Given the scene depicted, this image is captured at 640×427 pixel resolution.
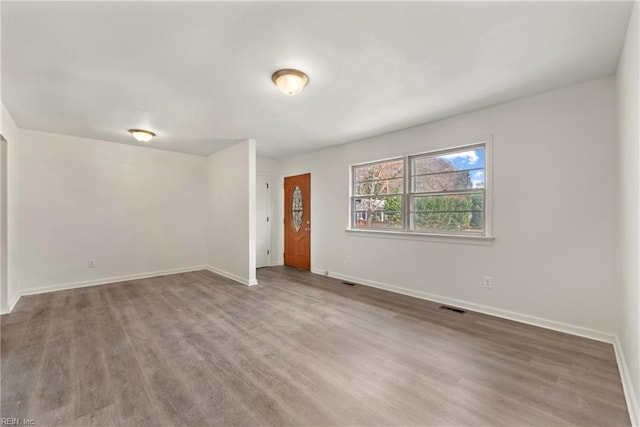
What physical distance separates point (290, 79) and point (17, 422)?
300cm

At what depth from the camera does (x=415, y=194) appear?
13.6ft

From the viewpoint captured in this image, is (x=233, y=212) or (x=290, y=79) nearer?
(x=290, y=79)

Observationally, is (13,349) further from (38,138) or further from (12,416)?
(38,138)

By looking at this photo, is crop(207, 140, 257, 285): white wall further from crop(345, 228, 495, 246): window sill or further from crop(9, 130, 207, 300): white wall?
crop(345, 228, 495, 246): window sill

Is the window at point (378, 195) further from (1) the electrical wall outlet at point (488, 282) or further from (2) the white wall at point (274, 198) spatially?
(2) the white wall at point (274, 198)

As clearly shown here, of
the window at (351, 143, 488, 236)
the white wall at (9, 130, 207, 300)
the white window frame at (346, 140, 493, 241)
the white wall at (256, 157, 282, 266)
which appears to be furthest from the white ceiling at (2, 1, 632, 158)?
the white wall at (256, 157, 282, 266)

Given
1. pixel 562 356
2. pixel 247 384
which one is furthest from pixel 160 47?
pixel 562 356

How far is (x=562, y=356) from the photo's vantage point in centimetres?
236

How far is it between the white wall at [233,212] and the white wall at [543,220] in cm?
261

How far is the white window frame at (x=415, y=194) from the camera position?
3.35 m

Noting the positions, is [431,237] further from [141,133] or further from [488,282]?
[141,133]

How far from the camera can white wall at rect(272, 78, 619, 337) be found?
264cm

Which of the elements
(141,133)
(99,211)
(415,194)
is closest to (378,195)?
(415,194)

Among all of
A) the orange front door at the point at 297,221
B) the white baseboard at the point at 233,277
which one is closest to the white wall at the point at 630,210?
the white baseboard at the point at 233,277
